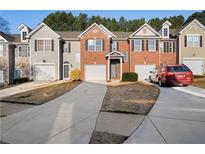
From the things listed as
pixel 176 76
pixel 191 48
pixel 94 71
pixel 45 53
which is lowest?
pixel 176 76

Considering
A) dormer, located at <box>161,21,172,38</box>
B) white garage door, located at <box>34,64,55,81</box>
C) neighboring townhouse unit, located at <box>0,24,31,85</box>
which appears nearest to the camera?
neighboring townhouse unit, located at <box>0,24,31,85</box>

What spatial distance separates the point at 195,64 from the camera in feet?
93.4

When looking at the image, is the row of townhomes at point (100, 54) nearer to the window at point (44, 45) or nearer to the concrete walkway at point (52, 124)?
the window at point (44, 45)

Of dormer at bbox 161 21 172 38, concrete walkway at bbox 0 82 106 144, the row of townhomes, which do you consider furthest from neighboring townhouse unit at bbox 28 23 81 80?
concrete walkway at bbox 0 82 106 144

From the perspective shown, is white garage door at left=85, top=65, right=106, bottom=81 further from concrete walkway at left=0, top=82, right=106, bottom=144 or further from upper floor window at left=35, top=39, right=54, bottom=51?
concrete walkway at left=0, top=82, right=106, bottom=144

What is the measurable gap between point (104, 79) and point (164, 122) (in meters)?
20.6

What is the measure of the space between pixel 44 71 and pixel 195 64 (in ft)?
55.5

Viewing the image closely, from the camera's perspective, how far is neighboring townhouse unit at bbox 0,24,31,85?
27.9 m

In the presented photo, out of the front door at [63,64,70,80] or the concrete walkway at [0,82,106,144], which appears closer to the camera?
the concrete walkway at [0,82,106,144]

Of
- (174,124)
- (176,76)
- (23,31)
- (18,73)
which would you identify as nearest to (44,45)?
(23,31)

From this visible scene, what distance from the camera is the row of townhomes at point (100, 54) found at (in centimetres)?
2795

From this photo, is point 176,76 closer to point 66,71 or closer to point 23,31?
point 66,71

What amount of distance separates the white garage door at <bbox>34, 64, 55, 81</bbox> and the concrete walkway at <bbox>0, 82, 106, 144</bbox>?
18.3m
